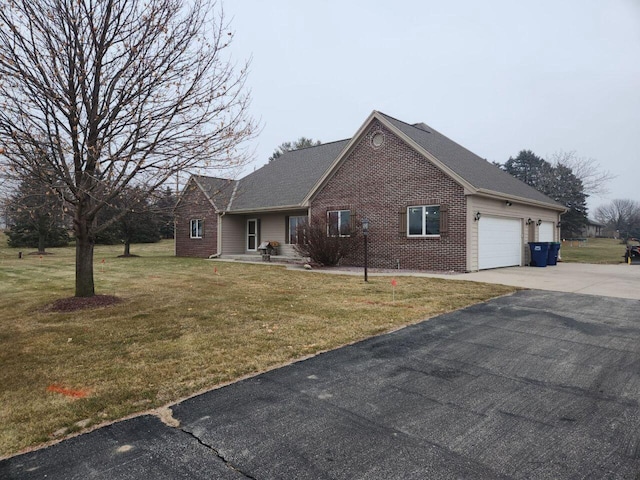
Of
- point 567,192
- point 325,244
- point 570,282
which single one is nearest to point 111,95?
point 325,244

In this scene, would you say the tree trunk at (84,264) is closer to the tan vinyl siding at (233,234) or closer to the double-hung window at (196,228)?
the tan vinyl siding at (233,234)

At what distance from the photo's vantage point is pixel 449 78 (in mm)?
30141

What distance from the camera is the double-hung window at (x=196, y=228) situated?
23656mm

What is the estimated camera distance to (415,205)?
14.4 metres

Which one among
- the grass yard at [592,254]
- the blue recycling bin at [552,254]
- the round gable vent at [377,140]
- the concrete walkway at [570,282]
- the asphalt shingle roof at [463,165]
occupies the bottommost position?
the concrete walkway at [570,282]

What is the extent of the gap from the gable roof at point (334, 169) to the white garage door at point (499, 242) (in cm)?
106

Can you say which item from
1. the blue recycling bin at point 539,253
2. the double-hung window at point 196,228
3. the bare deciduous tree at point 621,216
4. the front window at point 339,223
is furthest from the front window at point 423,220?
the bare deciduous tree at point 621,216

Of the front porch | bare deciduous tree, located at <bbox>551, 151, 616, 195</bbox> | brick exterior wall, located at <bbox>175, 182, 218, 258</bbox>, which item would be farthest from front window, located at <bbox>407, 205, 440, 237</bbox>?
bare deciduous tree, located at <bbox>551, 151, 616, 195</bbox>

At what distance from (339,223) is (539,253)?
8427 millimetres

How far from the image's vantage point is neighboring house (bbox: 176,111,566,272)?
A: 44.2 ft

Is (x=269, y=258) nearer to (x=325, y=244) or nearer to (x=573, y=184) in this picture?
(x=325, y=244)

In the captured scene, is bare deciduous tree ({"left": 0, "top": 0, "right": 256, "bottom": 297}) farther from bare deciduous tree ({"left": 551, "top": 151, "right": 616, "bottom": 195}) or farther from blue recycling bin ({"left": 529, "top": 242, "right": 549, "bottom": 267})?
bare deciduous tree ({"left": 551, "top": 151, "right": 616, "bottom": 195})

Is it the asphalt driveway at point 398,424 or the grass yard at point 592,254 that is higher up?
the grass yard at point 592,254

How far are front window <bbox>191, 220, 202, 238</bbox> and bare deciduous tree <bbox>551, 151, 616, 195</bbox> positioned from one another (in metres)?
38.8
